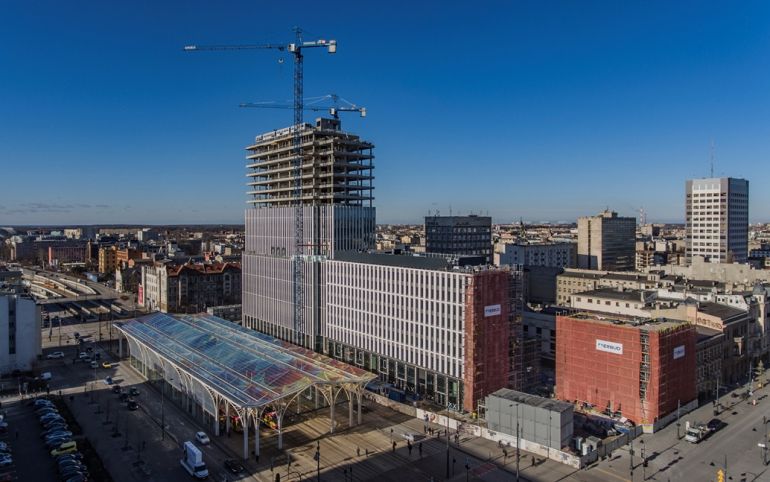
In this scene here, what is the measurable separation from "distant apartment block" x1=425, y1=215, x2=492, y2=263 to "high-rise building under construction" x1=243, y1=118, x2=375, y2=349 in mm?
71169

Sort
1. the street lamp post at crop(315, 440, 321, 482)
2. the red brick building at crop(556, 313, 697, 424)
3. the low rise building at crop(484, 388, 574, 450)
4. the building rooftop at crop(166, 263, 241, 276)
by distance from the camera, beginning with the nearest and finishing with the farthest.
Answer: the street lamp post at crop(315, 440, 321, 482) < the low rise building at crop(484, 388, 574, 450) < the red brick building at crop(556, 313, 697, 424) < the building rooftop at crop(166, 263, 241, 276)

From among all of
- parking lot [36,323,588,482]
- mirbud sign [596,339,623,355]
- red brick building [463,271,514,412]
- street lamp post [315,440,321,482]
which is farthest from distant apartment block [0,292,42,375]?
mirbud sign [596,339,623,355]

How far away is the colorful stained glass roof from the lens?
2650 inches

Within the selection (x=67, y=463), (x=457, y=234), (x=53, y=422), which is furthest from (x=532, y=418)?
(x=457, y=234)

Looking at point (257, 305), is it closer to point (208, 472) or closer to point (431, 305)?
point (431, 305)

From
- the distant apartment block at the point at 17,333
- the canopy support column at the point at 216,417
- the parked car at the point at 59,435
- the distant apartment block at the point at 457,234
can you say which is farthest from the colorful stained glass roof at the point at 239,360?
the distant apartment block at the point at 457,234

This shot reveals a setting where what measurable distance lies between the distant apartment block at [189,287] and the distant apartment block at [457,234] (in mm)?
66327

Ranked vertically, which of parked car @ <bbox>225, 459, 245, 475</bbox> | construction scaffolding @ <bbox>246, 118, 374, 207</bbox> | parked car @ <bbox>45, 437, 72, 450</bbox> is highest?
construction scaffolding @ <bbox>246, 118, 374, 207</bbox>

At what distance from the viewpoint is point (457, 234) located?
186m

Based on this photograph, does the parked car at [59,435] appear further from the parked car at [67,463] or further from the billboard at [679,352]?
the billboard at [679,352]

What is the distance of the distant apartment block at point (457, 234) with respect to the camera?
185875 millimetres

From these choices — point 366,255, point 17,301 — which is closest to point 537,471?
point 366,255

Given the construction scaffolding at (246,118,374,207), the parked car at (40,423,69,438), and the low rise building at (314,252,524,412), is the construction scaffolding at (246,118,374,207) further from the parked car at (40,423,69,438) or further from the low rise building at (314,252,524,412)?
the parked car at (40,423,69,438)

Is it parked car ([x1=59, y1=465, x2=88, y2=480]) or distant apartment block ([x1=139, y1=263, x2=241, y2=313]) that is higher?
distant apartment block ([x1=139, y1=263, x2=241, y2=313])
